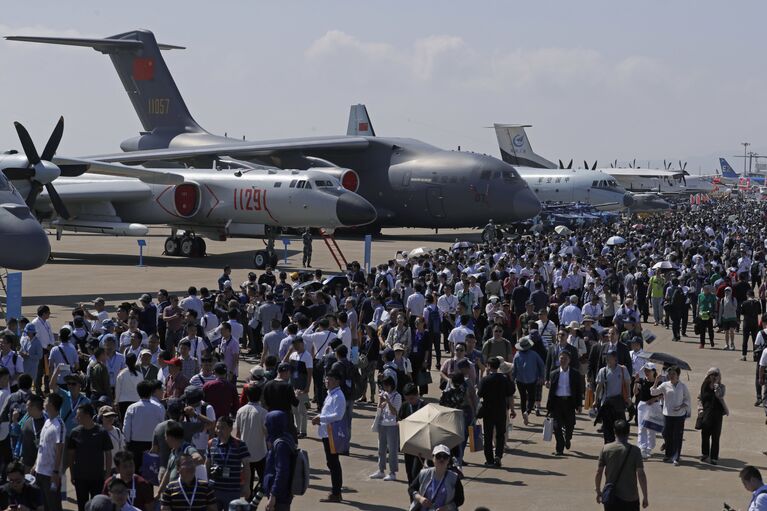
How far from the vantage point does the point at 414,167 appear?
43.6 metres

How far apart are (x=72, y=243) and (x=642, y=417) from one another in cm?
3621

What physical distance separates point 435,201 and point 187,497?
3587 cm

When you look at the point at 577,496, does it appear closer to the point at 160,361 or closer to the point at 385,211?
the point at 160,361

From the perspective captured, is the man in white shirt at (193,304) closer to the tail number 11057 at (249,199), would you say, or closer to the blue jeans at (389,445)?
the blue jeans at (389,445)

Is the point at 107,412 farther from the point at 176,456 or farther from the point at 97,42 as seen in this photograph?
the point at 97,42

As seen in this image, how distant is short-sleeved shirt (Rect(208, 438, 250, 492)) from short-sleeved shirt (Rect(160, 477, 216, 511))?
0.95m

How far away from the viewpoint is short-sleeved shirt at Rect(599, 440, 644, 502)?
921 centimetres

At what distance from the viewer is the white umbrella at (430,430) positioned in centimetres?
938

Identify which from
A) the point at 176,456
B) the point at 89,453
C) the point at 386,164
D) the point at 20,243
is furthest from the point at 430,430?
the point at 386,164

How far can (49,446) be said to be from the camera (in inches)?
360

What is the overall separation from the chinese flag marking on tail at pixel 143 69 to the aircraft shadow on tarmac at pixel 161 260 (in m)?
12.2

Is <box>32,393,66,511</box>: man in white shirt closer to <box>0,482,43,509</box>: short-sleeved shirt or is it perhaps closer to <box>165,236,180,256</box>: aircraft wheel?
<box>0,482,43,509</box>: short-sleeved shirt

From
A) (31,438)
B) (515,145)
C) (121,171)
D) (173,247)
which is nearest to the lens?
(31,438)

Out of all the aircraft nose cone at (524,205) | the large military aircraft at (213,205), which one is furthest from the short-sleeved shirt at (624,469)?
the aircraft nose cone at (524,205)
